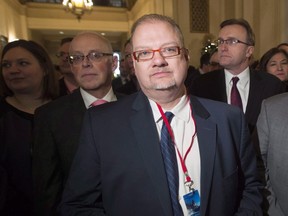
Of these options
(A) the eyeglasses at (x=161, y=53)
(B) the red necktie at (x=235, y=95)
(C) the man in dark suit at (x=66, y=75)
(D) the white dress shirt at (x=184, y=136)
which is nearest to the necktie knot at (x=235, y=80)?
(B) the red necktie at (x=235, y=95)

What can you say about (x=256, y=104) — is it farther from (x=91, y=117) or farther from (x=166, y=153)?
(x=91, y=117)

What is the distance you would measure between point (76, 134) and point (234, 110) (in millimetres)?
863

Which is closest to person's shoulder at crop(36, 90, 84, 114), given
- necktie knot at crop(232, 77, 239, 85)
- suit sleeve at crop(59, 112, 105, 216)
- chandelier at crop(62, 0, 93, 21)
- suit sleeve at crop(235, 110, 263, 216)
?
suit sleeve at crop(59, 112, 105, 216)

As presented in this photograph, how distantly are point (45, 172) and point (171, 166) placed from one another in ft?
2.37

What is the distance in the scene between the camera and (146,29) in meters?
1.19

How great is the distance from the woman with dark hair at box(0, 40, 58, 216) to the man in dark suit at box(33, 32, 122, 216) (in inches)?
8.3

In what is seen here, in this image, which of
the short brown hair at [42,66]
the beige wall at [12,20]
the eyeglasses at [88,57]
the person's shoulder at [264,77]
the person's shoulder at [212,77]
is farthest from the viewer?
the beige wall at [12,20]

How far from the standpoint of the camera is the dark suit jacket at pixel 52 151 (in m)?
1.46

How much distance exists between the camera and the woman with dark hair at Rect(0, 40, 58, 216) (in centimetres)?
166

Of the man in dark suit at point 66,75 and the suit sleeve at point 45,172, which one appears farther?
the man in dark suit at point 66,75

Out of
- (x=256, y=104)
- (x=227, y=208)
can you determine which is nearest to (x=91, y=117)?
(x=227, y=208)

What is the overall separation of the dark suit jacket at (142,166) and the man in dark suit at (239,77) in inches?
43.3

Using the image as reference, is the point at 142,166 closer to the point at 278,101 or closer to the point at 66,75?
the point at 278,101

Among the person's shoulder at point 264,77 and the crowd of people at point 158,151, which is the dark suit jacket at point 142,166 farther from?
the person's shoulder at point 264,77
